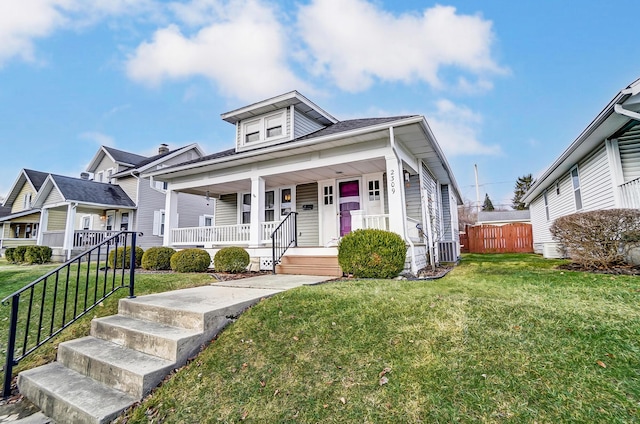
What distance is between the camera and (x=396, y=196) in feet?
23.5

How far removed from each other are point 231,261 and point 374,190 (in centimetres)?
489

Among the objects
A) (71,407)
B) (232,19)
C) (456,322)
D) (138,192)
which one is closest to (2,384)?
(71,407)

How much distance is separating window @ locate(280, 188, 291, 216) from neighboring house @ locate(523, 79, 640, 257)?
8.72m

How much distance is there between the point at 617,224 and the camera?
5.58m

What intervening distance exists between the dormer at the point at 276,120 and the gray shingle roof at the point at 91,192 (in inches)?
429

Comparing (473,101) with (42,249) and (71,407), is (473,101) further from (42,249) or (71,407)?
(42,249)

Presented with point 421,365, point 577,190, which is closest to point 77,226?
point 421,365

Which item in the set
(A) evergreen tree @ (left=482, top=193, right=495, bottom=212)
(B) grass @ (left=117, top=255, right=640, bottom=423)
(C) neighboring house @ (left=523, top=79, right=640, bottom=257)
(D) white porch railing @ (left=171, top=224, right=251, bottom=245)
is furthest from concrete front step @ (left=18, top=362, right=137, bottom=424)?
(A) evergreen tree @ (left=482, top=193, right=495, bottom=212)

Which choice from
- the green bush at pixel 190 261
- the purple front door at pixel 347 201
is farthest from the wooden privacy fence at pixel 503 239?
the green bush at pixel 190 261

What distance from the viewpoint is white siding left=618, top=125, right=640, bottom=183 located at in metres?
7.00

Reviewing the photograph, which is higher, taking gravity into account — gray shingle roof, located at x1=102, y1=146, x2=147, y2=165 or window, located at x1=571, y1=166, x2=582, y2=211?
gray shingle roof, located at x1=102, y1=146, x2=147, y2=165

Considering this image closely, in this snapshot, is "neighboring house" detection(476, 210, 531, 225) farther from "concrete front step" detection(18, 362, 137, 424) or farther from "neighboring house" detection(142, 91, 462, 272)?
"concrete front step" detection(18, 362, 137, 424)

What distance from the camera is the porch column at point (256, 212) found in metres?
9.25

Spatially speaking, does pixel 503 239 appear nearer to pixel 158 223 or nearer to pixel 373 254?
pixel 373 254
